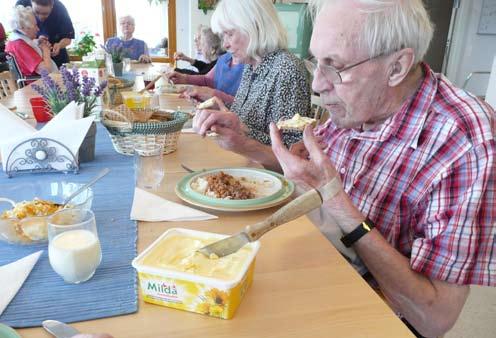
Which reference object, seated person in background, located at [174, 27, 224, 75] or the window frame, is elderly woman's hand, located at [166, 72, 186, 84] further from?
the window frame

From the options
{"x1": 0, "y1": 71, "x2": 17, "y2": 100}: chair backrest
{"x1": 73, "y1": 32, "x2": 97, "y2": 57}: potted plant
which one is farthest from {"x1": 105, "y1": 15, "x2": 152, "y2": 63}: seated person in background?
{"x1": 0, "y1": 71, "x2": 17, "y2": 100}: chair backrest

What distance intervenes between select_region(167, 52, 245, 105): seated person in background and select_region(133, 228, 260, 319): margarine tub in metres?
1.82

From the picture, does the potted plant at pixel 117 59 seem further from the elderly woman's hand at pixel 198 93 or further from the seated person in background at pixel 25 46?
the elderly woman's hand at pixel 198 93

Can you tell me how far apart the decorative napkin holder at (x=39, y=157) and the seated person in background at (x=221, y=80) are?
4.47 feet

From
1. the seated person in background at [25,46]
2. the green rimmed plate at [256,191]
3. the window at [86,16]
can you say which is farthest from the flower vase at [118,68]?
the window at [86,16]

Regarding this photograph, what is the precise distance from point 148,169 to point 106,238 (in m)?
0.36

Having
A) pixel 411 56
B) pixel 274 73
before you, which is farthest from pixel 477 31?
pixel 411 56

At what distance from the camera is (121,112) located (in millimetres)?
1479

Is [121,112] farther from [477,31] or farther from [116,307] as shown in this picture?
[477,31]

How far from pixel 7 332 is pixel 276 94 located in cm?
142

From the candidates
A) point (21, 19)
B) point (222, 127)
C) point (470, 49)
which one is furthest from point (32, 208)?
point (470, 49)

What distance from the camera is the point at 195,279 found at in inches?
24.5

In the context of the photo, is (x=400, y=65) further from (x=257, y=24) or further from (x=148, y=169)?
(x=257, y=24)

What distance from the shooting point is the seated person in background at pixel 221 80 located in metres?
2.58
